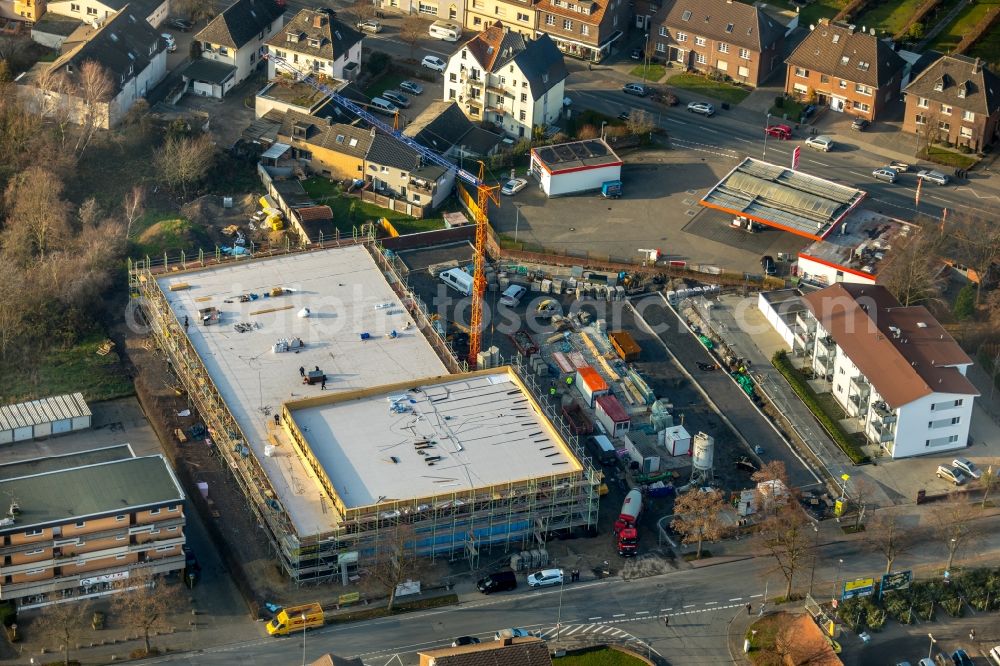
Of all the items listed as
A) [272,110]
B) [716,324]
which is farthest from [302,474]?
[272,110]

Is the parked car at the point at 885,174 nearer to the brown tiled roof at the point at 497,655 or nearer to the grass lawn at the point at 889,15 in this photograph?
the grass lawn at the point at 889,15

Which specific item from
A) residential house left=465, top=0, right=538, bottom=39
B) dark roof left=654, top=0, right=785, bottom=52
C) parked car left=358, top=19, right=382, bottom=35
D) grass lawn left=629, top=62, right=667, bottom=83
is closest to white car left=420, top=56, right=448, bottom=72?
residential house left=465, top=0, right=538, bottom=39

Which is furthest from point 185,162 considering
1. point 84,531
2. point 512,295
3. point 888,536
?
point 888,536

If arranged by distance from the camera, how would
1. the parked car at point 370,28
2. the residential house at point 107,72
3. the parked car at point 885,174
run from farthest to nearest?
the parked car at point 370,28, the parked car at point 885,174, the residential house at point 107,72

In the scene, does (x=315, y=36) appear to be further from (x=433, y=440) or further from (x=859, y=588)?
(x=859, y=588)

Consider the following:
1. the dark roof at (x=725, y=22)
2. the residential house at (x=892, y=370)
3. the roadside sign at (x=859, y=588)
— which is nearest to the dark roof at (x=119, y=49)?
the dark roof at (x=725, y=22)

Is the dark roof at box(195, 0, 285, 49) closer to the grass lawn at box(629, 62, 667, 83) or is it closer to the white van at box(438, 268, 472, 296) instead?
the grass lawn at box(629, 62, 667, 83)

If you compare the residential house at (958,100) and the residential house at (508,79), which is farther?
the residential house at (508,79)
